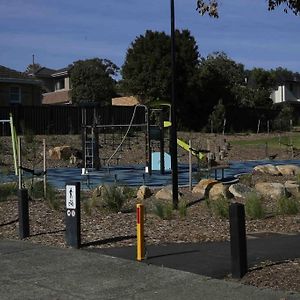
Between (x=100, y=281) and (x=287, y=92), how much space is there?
82.5m

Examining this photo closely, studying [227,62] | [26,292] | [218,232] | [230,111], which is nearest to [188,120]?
[230,111]

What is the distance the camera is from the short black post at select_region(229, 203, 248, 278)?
7.23 m

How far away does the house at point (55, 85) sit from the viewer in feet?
231

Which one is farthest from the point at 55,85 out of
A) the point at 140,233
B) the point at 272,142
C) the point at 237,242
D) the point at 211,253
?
the point at 237,242

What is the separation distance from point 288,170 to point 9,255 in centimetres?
1165

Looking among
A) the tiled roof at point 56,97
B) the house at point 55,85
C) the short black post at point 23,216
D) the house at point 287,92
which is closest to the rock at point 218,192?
the short black post at point 23,216

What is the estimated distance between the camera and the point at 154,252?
29.2 feet

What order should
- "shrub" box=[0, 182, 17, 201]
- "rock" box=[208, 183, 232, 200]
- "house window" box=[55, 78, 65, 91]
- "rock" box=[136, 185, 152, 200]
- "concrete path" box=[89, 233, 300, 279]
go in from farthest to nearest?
"house window" box=[55, 78, 65, 91], "rock" box=[136, 185, 152, 200], "shrub" box=[0, 182, 17, 201], "rock" box=[208, 183, 232, 200], "concrete path" box=[89, 233, 300, 279]

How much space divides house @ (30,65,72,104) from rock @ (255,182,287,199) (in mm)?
55135

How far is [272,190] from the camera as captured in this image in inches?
562

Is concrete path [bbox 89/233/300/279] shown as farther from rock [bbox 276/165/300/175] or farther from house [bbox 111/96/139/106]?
house [bbox 111/96/139/106]

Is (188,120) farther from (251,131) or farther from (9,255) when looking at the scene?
(9,255)

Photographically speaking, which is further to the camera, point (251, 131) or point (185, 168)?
point (251, 131)

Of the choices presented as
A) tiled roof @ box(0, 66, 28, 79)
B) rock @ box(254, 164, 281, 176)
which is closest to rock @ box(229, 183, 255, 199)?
rock @ box(254, 164, 281, 176)
